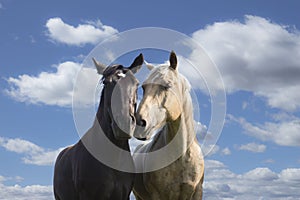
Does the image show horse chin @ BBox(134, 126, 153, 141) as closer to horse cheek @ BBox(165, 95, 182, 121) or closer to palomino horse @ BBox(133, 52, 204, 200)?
palomino horse @ BBox(133, 52, 204, 200)

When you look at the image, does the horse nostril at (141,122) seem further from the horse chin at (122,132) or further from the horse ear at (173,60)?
the horse ear at (173,60)

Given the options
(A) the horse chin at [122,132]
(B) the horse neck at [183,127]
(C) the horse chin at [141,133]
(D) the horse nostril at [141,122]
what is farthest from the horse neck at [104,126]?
(B) the horse neck at [183,127]

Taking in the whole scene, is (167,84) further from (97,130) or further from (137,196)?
(137,196)

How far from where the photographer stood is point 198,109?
9523 millimetres

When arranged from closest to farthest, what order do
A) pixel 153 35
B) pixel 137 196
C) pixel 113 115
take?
pixel 113 115 < pixel 153 35 < pixel 137 196

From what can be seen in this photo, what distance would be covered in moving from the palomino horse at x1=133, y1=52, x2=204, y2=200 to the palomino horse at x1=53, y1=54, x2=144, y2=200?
1.21 ft

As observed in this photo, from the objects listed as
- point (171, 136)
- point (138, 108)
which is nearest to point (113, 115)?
point (138, 108)

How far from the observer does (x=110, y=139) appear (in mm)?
8344

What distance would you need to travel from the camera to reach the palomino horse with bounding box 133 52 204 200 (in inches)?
328

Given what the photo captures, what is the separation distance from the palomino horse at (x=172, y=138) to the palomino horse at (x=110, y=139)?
14.5 inches

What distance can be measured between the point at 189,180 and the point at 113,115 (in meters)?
2.14

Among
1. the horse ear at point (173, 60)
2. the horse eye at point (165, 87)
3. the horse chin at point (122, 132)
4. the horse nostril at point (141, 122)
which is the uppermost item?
the horse ear at point (173, 60)

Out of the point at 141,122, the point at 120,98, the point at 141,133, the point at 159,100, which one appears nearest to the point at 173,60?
the point at 159,100

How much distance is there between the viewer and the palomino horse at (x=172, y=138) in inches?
328
